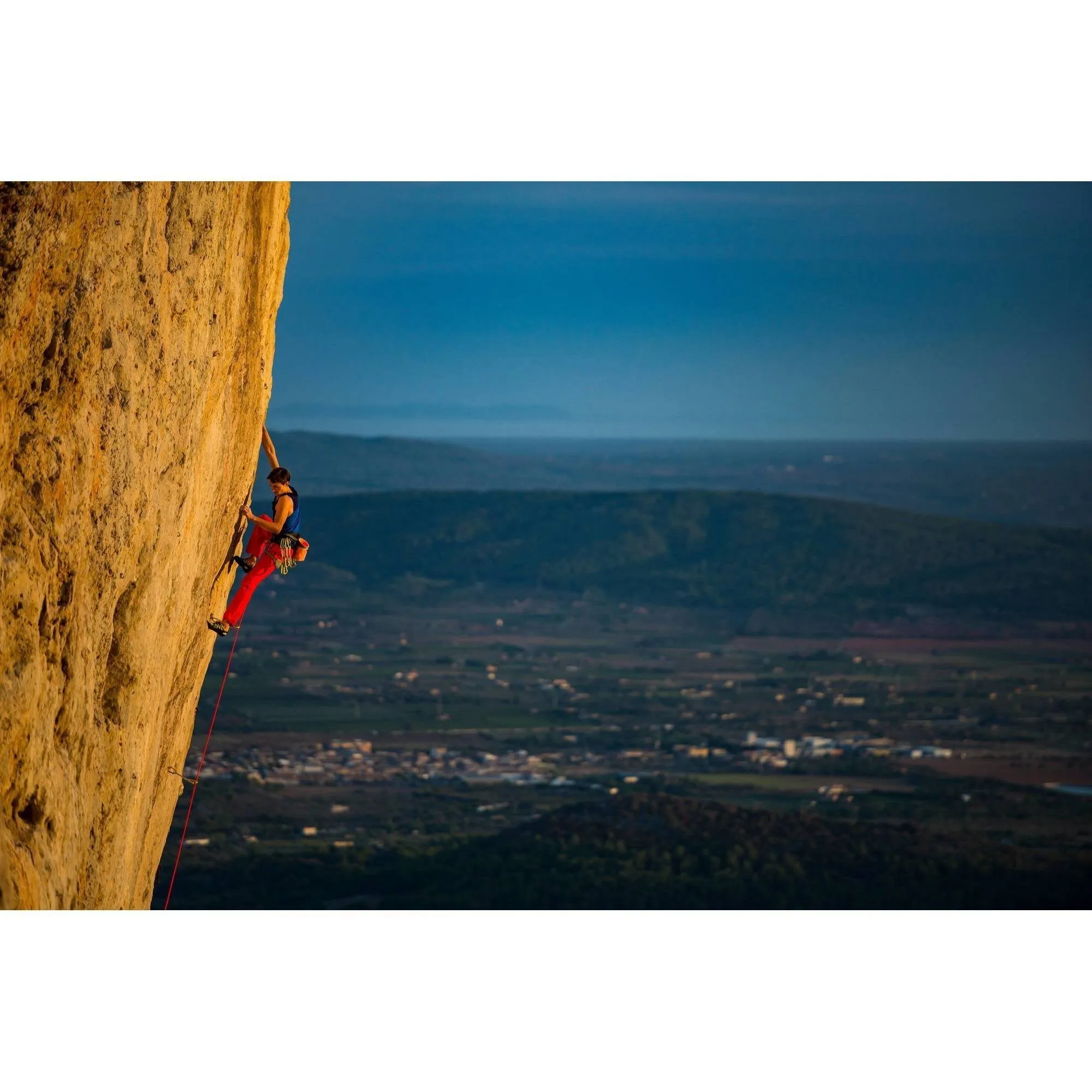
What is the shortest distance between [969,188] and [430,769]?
20.8 metres

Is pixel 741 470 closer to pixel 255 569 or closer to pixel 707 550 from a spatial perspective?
pixel 707 550

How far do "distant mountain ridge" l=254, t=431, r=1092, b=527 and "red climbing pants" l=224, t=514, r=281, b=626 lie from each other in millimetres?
29756

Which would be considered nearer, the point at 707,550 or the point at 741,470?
the point at 741,470

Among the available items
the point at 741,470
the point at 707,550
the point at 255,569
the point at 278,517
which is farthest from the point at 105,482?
the point at 707,550

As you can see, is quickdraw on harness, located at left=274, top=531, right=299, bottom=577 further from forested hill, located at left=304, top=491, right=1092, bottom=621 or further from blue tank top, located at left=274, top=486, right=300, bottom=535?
forested hill, located at left=304, top=491, right=1092, bottom=621

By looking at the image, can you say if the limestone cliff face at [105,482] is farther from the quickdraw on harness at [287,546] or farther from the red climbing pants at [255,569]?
the quickdraw on harness at [287,546]

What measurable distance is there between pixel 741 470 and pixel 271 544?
36.1 m

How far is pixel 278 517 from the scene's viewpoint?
8.22 meters

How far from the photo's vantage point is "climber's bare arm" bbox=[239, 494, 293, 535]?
26.8 feet

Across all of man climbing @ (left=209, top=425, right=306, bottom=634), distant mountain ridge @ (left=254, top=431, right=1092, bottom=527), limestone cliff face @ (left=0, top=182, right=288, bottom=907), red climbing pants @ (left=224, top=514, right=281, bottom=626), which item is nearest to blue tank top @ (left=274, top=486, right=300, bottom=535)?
man climbing @ (left=209, top=425, right=306, bottom=634)

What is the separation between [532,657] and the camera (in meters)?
40.8

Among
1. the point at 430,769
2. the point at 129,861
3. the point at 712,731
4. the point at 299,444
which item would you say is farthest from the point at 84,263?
the point at 299,444

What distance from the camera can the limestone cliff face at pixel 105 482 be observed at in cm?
595

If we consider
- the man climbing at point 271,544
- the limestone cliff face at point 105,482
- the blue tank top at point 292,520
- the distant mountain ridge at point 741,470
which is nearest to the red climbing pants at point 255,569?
the man climbing at point 271,544
